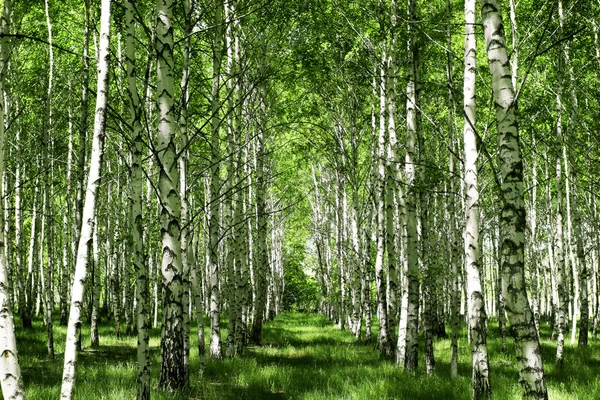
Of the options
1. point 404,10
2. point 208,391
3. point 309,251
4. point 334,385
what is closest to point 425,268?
point 334,385

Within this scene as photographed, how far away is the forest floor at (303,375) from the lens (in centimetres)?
607

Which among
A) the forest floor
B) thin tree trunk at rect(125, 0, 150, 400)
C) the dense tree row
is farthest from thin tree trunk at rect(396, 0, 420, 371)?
thin tree trunk at rect(125, 0, 150, 400)

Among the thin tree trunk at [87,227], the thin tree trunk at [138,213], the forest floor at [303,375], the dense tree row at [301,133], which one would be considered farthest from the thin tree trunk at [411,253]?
the thin tree trunk at [87,227]

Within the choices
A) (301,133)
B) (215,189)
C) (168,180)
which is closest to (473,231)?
(168,180)

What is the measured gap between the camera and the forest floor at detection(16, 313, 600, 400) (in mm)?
6074

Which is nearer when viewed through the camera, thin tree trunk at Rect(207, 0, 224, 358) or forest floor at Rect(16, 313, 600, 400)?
forest floor at Rect(16, 313, 600, 400)

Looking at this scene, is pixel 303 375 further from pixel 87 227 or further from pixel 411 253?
pixel 87 227

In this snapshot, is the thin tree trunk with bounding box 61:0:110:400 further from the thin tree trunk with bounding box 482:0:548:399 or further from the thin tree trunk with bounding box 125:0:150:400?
the thin tree trunk with bounding box 482:0:548:399

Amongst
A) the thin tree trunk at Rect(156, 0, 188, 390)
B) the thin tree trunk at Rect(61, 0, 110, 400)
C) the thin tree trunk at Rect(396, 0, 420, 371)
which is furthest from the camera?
the thin tree trunk at Rect(396, 0, 420, 371)

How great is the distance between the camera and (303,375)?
25.4 ft

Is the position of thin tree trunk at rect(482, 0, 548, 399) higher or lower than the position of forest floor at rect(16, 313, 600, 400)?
higher

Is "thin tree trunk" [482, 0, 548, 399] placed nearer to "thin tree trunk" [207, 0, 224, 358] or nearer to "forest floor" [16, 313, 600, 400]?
"forest floor" [16, 313, 600, 400]

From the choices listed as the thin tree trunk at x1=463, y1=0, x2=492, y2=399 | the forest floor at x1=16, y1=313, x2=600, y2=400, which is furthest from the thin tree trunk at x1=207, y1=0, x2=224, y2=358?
the thin tree trunk at x1=463, y1=0, x2=492, y2=399

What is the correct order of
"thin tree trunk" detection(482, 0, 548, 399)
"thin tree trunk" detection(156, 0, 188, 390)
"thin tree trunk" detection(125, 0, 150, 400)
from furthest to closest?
"thin tree trunk" detection(156, 0, 188, 390) → "thin tree trunk" detection(125, 0, 150, 400) → "thin tree trunk" detection(482, 0, 548, 399)
